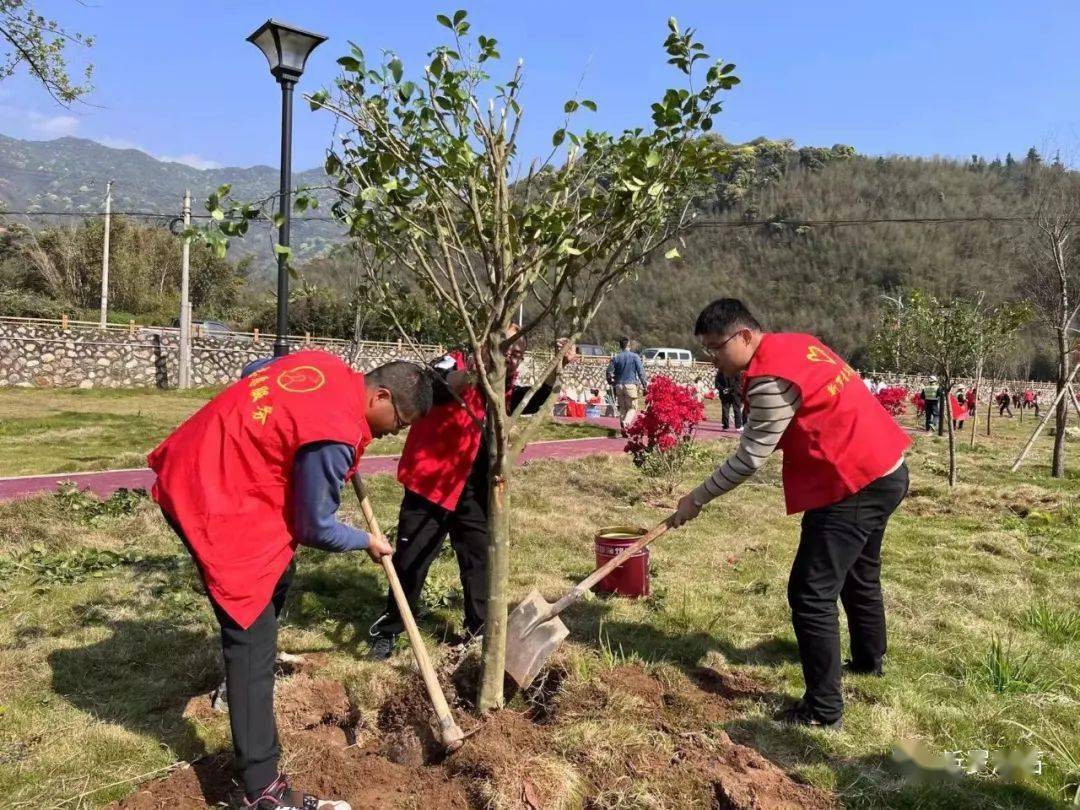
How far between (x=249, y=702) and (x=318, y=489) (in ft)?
2.42

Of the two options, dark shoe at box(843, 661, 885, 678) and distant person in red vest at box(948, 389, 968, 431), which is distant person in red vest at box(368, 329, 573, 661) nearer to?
dark shoe at box(843, 661, 885, 678)

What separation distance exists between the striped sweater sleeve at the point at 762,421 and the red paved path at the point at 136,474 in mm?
6239

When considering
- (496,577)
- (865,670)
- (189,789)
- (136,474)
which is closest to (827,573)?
(865,670)

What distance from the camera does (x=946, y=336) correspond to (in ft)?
34.7

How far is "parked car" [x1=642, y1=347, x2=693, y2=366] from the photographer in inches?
1321

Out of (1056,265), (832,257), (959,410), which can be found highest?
(832,257)

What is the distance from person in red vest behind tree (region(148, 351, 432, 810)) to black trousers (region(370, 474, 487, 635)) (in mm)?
1355

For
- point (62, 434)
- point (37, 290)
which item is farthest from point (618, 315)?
point (62, 434)

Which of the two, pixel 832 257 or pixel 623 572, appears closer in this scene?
pixel 623 572

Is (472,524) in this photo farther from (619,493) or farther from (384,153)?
(619,493)

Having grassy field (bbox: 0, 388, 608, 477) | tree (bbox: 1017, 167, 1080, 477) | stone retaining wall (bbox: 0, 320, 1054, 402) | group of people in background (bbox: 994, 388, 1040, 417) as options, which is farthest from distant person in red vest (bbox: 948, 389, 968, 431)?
stone retaining wall (bbox: 0, 320, 1054, 402)

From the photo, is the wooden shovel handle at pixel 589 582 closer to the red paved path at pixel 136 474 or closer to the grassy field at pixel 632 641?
the grassy field at pixel 632 641

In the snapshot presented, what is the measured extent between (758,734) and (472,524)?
5.54 ft

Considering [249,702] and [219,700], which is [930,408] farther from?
[249,702]
